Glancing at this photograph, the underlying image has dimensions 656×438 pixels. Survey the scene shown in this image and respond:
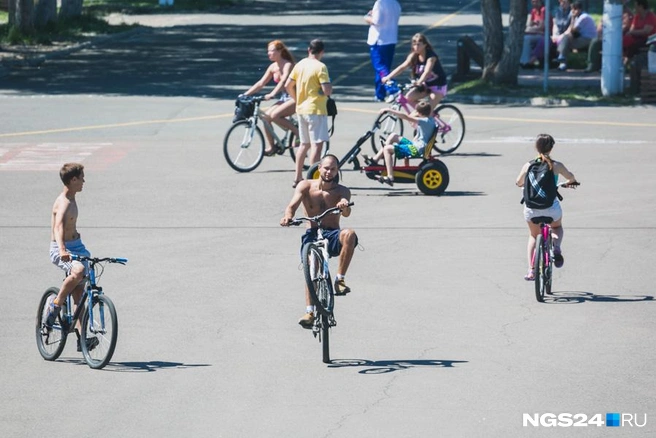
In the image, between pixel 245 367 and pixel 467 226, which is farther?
pixel 467 226

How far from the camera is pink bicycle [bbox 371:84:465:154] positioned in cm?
2039

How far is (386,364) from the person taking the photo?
10180 millimetres

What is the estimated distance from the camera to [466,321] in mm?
Result: 11492

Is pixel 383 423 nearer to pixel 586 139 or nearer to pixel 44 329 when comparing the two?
pixel 44 329

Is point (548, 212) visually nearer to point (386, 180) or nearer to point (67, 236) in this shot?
point (67, 236)

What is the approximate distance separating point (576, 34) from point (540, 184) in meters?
21.4

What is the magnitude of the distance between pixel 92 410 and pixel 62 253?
1.43 m

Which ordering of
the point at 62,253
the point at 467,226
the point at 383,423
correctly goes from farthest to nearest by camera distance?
the point at 467,226
the point at 62,253
the point at 383,423

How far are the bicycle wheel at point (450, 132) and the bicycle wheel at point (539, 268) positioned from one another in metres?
9.02

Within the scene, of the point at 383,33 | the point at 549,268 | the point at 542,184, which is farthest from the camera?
the point at 383,33

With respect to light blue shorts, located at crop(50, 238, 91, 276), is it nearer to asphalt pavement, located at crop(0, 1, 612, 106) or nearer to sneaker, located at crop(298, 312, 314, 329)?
sneaker, located at crop(298, 312, 314, 329)

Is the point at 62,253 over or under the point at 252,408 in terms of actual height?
over

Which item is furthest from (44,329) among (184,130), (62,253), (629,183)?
(184,130)

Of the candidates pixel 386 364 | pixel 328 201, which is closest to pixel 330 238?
pixel 328 201
